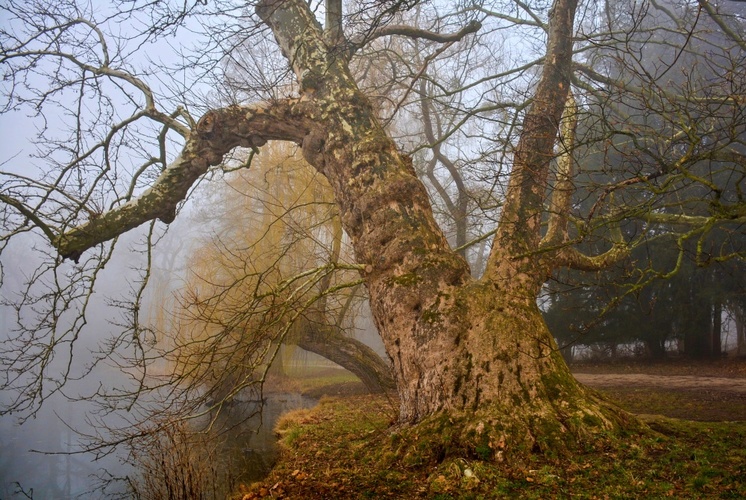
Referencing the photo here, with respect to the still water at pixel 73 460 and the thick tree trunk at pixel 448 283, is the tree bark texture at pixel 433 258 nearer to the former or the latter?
the thick tree trunk at pixel 448 283

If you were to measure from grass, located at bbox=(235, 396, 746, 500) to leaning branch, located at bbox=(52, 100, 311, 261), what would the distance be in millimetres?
3199

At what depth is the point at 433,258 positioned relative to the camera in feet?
16.1

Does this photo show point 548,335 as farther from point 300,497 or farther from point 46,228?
point 46,228

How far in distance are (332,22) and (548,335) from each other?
4.36 m

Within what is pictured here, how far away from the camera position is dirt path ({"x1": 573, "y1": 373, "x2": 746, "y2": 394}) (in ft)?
30.6

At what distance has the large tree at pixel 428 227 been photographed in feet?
14.1

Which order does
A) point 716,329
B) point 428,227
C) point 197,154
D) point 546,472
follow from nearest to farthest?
point 546,472
point 428,227
point 197,154
point 716,329

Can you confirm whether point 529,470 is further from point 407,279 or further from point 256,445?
point 256,445

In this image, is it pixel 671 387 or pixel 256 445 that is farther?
pixel 671 387

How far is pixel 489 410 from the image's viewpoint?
425 cm

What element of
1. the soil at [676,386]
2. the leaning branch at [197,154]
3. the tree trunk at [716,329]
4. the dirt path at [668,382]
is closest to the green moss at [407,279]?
the leaning branch at [197,154]

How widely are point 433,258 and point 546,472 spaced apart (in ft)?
6.73

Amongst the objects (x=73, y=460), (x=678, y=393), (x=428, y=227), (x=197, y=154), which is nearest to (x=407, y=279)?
(x=428, y=227)

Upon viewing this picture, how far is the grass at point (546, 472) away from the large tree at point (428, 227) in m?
0.26
